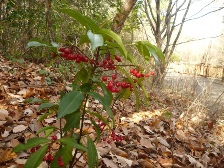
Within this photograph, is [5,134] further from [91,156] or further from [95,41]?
[95,41]

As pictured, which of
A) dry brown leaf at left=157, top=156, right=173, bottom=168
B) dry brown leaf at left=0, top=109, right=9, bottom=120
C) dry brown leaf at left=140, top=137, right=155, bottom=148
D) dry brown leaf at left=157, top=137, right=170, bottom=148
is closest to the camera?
dry brown leaf at left=0, top=109, right=9, bottom=120

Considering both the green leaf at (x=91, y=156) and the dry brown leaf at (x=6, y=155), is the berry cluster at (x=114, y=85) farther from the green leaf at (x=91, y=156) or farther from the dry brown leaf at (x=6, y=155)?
the dry brown leaf at (x=6, y=155)

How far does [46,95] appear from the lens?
2789 millimetres

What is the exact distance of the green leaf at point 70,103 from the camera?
0.84 metres

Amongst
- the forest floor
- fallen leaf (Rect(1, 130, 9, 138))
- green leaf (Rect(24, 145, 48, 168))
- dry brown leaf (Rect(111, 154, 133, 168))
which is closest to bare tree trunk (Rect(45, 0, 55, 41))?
the forest floor

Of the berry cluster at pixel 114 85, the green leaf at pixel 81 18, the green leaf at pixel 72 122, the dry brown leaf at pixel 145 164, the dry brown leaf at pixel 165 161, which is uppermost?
the green leaf at pixel 81 18

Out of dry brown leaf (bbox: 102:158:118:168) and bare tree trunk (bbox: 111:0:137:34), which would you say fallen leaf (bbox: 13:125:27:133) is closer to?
dry brown leaf (bbox: 102:158:118:168)

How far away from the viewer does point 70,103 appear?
0.86m

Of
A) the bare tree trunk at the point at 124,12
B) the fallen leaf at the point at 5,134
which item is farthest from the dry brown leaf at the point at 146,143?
the bare tree trunk at the point at 124,12

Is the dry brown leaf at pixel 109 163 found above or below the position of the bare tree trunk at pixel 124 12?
below

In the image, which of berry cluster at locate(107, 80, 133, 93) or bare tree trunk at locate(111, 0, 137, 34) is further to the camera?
bare tree trunk at locate(111, 0, 137, 34)

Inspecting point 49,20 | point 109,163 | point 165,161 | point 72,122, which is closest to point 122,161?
point 109,163

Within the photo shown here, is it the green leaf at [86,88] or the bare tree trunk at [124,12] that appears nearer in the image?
the green leaf at [86,88]

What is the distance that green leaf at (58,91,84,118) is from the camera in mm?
839
